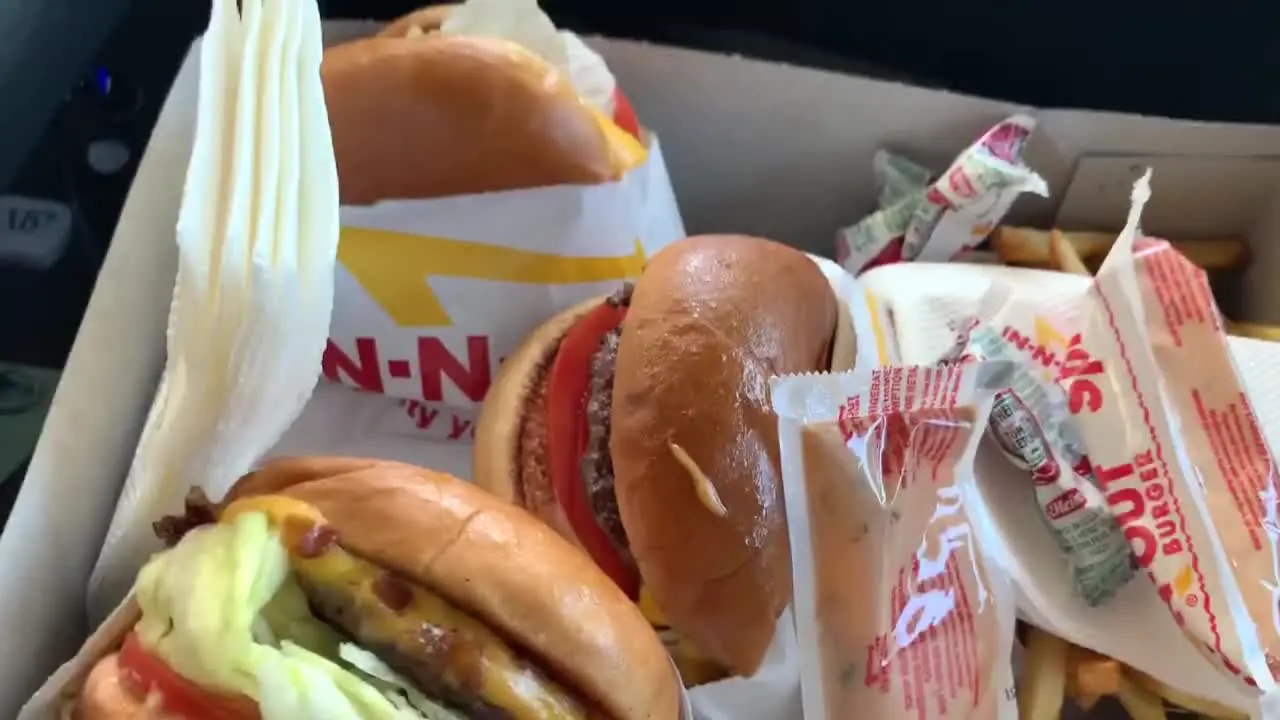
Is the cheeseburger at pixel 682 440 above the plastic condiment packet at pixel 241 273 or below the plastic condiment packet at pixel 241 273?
below

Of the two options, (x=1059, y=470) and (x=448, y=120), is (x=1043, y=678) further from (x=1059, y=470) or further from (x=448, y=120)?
(x=448, y=120)

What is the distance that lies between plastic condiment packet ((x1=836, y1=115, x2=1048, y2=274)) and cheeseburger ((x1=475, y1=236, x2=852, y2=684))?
0.27 metres

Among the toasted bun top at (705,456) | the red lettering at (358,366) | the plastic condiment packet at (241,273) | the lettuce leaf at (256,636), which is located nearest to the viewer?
the lettuce leaf at (256,636)

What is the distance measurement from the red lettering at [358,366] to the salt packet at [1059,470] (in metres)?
0.54

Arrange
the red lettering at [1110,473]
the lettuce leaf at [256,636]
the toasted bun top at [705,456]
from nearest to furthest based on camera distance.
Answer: the lettuce leaf at [256,636] < the toasted bun top at [705,456] < the red lettering at [1110,473]

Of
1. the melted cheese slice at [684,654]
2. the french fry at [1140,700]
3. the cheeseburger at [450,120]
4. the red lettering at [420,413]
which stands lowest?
the french fry at [1140,700]

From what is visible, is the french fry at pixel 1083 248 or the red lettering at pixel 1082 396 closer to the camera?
the red lettering at pixel 1082 396

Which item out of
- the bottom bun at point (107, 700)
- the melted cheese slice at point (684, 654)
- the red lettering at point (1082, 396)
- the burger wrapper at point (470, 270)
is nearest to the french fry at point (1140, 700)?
the red lettering at point (1082, 396)

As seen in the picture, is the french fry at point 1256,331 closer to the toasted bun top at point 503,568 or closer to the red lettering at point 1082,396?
A: the red lettering at point 1082,396

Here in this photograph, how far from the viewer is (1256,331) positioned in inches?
51.2

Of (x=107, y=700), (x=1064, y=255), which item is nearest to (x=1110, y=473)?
(x=1064, y=255)

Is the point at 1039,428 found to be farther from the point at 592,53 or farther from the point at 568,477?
the point at 592,53

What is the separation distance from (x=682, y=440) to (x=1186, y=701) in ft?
1.63

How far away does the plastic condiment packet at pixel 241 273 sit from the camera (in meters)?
0.83
